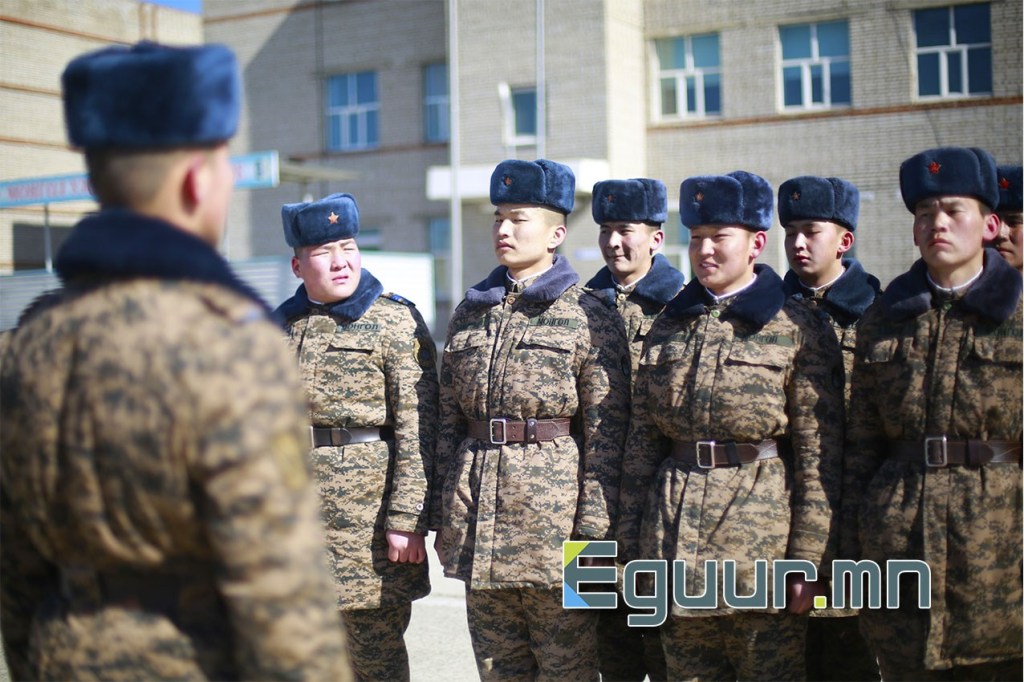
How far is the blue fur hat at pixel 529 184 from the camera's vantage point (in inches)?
185

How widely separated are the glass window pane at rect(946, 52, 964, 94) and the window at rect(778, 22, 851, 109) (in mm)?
1799

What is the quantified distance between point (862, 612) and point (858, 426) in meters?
0.64

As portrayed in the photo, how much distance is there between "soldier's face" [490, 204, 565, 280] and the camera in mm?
4664

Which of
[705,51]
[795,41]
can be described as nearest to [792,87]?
[795,41]

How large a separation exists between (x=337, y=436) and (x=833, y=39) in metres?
19.4

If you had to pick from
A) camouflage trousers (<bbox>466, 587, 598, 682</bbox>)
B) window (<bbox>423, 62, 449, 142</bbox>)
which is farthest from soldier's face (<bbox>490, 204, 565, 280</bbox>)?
window (<bbox>423, 62, 449, 142</bbox>)

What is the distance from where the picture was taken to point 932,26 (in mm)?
20938

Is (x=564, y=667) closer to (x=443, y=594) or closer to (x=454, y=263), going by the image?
(x=443, y=594)

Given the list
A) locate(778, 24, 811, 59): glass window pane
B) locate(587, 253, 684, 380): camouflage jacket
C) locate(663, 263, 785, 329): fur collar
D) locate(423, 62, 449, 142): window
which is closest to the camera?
locate(663, 263, 785, 329): fur collar

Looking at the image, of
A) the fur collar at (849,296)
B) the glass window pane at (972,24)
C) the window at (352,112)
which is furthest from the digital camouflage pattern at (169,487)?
the window at (352,112)

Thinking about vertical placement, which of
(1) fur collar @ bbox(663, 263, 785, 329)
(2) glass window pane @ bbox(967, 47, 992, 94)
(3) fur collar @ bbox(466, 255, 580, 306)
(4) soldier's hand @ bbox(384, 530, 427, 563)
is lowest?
(4) soldier's hand @ bbox(384, 530, 427, 563)

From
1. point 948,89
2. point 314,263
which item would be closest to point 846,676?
point 314,263

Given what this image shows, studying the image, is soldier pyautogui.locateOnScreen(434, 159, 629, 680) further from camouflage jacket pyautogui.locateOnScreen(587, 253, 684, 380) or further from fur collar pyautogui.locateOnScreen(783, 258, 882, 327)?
fur collar pyautogui.locateOnScreen(783, 258, 882, 327)

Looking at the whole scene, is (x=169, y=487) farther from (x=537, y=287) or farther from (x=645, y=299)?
(x=645, y=299)
